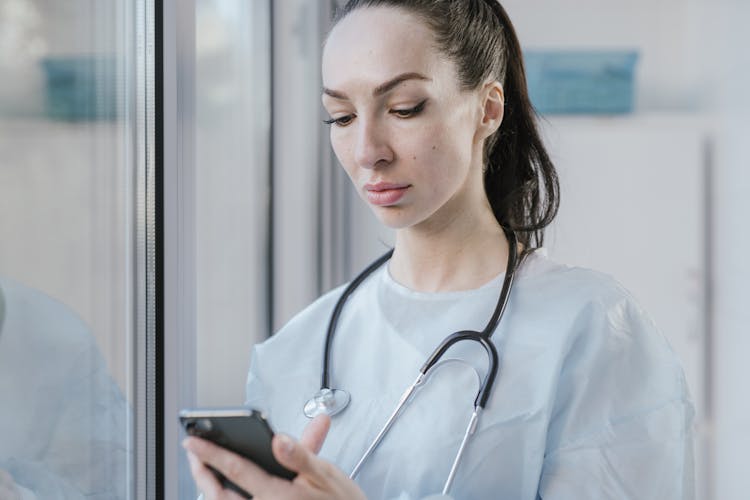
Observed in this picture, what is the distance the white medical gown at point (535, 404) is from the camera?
0.82m

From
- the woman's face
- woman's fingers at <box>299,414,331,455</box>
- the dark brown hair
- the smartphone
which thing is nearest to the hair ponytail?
the dark brown hair

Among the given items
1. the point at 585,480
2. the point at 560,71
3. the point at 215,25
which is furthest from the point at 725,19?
the point at 585,480

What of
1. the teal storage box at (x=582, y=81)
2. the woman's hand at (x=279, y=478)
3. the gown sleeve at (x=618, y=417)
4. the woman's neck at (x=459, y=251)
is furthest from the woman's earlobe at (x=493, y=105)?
the teal storage box at (x=582, y=81)

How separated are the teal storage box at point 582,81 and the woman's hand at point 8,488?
2.35m

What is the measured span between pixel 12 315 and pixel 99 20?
36 cm

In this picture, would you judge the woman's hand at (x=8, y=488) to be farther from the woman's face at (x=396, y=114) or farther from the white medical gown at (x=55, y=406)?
the woman's face at (x=396, y=114)

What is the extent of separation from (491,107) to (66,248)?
49cm

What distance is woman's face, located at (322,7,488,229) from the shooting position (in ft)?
2.81

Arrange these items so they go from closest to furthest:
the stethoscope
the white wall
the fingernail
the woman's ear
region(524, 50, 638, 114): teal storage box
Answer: the fingernail, the stethoscope, the woman's ear, the white wall, region(524, 50, 638, 114): teal storage box

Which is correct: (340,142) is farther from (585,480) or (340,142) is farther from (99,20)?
(585,480)

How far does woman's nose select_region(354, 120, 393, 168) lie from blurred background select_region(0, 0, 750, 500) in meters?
0.27

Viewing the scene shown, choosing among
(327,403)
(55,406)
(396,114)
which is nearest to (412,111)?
(396,114)

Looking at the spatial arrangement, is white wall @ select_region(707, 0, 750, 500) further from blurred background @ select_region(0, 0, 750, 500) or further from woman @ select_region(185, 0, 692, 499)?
woman @ select_region(185, 0, 692, 499)

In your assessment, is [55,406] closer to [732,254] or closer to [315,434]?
[315,434]
